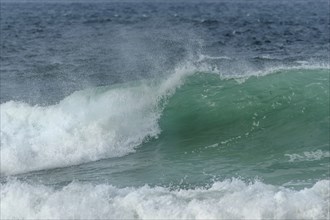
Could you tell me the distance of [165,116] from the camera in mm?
18094

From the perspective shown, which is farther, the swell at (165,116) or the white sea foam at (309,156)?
the swell at (165,116)

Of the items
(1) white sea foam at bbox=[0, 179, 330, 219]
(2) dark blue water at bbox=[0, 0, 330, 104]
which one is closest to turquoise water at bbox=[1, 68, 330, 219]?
(1) white sea foam at bbox=[0, 179, 330, 219]

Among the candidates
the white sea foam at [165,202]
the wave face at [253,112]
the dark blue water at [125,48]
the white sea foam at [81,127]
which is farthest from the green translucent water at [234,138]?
the dark blue water at [125,48]

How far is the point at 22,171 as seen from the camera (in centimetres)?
1455

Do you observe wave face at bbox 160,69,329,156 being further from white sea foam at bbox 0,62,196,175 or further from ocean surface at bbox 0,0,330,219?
white sea foam at bbox 0,62,196,175

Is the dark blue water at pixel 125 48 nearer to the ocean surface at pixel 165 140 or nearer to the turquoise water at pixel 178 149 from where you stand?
the ocean surface at pixel 165 140

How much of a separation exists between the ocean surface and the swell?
1.3 inches

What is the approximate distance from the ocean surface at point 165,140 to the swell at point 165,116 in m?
0.03

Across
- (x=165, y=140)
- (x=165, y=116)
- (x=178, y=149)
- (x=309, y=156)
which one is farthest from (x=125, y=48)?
(x=309, y=156)

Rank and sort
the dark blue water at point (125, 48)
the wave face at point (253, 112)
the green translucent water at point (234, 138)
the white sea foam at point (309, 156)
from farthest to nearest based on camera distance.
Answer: the dark blue water at point (125, 48) < the wave face at point (253, 112) < the white sea foam at point (309, 156) < the green translucent water at point (234, 138)

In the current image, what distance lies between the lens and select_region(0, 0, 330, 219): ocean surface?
10945 millimetres

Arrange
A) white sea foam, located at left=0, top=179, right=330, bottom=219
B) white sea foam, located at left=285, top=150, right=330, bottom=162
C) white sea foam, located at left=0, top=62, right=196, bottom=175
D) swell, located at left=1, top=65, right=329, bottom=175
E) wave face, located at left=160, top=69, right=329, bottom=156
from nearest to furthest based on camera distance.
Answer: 1. white sea foam, located at left=0, top=179, right=330, bottom=219
2. white sea foam, located at left=285, top=150, right=330, bottom=162
3. white sea foam, located at left=0, top=62, right=196, bottom=175
4. swell, located at left=1, top=65, right=329, bottom=175
5. wave face, located at left=160, top=69, right=329, bottom=156

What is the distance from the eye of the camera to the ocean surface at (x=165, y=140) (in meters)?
10.9

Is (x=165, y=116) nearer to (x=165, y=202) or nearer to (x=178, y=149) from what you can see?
(x=178, y=149)
